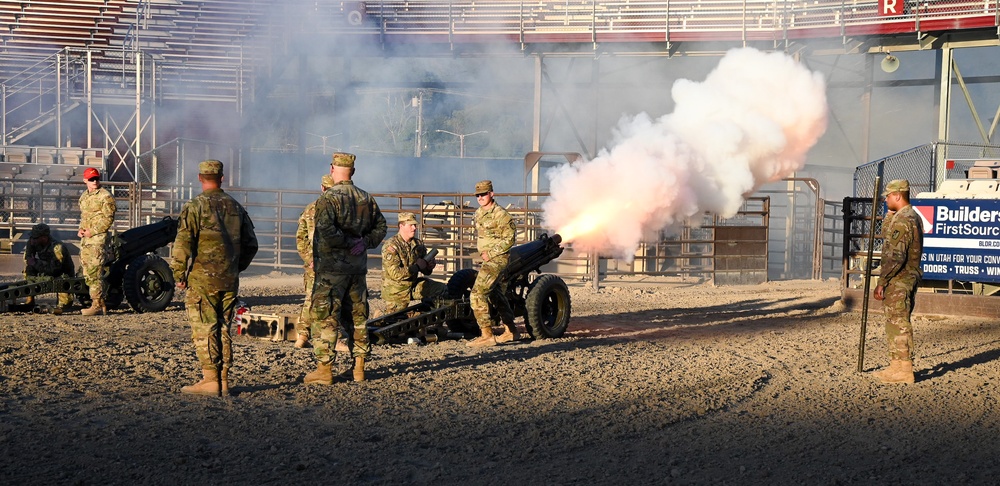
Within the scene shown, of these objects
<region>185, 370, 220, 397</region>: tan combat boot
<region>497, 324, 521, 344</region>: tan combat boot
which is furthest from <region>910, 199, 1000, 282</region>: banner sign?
<region>185, 370, 220, 397</region>: tan combat boot

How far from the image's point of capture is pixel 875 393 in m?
8.74

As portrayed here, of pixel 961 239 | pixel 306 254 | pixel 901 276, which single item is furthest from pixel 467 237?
pixel 901 276

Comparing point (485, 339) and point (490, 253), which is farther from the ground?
point (490, 253)

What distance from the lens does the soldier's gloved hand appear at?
828 centimetres

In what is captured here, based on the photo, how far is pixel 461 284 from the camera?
11.9 metres

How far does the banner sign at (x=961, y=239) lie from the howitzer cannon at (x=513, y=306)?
6248mm

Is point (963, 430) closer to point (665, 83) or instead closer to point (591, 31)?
point (591, 31)

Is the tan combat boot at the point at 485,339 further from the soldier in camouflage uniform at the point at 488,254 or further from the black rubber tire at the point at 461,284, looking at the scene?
the black rubber tire at the point at 461,284

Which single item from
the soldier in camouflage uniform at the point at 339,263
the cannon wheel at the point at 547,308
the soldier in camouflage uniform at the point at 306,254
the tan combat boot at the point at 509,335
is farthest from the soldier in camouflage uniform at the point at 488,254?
the soldier in camouflage uniform at the point at 339,263

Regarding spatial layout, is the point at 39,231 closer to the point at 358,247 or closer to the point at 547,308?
the point at 547,308

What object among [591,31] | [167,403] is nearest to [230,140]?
[591,31]

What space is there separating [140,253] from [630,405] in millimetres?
8476

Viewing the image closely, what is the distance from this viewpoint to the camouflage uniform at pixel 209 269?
Result: 7.68 metres

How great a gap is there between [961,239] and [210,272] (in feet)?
38.3
